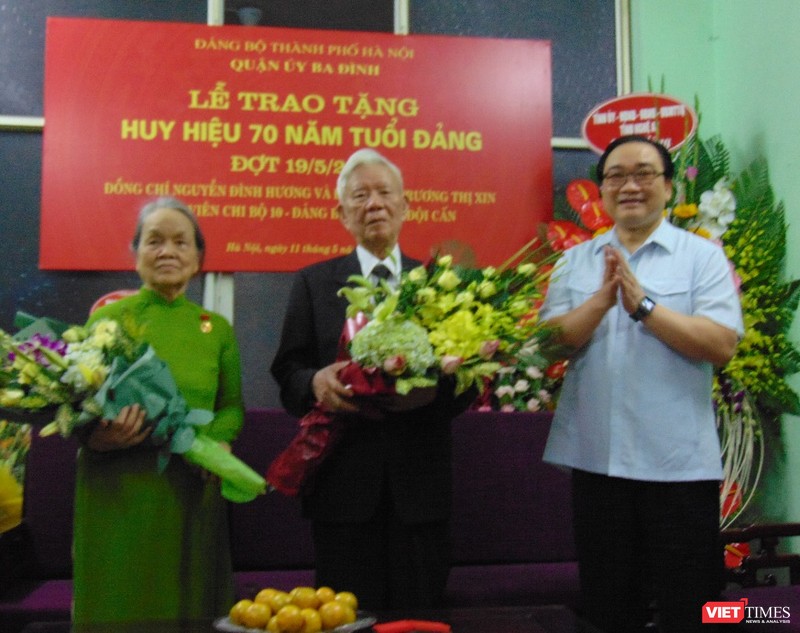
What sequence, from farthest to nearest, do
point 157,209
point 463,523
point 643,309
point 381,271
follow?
point 463,523
point 157,209
point 381,271
point 643,309

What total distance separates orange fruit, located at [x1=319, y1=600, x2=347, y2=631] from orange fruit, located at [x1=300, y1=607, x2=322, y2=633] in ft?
0.04

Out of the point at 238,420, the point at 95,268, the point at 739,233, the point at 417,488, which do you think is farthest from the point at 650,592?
the point at 95,268

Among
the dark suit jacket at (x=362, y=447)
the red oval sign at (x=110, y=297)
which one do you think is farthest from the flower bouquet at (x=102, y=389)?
the red oval sign at (x=110, y=297)

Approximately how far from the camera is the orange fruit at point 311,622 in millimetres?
1396

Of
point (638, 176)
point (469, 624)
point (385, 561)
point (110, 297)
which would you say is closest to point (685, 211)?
point (638, 176)

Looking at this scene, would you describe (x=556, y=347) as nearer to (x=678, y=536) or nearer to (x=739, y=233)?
(x=678, y=536)

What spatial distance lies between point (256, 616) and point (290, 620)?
0.08m

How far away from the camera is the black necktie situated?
6.64ft

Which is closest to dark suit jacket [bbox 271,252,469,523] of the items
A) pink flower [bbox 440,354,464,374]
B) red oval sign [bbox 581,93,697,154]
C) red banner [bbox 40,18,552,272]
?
pink flower [bbox 440,354,464,374]

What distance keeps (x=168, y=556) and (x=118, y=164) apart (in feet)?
6.14

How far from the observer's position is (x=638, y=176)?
1923 millimetres

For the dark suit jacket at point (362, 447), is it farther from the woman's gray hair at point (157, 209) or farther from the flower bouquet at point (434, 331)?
the woman's gray hair at point (157, 209)

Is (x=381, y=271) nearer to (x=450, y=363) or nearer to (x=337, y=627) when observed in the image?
(x=450, y=363)

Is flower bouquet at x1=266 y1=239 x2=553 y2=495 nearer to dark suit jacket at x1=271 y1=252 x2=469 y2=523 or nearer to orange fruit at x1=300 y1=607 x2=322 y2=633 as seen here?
dark suit jacket at x1=271 y1=252 x2=469 y2=523
